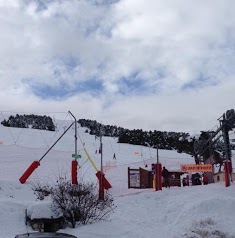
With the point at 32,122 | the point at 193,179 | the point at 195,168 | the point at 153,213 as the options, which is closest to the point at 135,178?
the point at 193,179

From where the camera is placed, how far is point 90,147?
7281cm

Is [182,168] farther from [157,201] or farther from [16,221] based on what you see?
[16,221]

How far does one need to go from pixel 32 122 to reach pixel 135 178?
8667 centimetres

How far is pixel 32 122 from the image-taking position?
116 meters

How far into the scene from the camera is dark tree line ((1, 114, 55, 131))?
11100 cm

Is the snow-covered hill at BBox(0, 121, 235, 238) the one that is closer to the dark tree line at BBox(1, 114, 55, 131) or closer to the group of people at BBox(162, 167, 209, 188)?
the group of people at BBox(162, 167, 209, 188)

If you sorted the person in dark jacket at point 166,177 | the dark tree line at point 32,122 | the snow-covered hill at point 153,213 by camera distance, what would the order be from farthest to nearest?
1. the dark tree line at point 32,122
2. the person in dark jacket at point 166,177
3. the snow-covered hill at point 153,213

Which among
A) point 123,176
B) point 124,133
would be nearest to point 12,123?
point 124,133

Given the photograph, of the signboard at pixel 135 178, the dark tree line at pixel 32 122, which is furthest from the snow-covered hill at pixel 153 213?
the dark tree line at pixel 32 122

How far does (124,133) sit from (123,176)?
51.9 meters

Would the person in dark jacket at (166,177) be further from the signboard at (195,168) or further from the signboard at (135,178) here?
the signboard at (195,168)

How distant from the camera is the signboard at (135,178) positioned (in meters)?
32.5

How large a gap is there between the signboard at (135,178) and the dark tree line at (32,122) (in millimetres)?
78904

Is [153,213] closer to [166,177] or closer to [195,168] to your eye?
[166,177]
